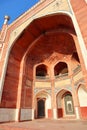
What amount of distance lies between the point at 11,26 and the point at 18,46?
269cm

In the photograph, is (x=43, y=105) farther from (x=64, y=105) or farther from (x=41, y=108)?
(x=64, y=105)

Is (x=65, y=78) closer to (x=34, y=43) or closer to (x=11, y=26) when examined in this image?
(x=34, y=43)

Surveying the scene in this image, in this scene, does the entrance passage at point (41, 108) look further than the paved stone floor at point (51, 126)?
Yes

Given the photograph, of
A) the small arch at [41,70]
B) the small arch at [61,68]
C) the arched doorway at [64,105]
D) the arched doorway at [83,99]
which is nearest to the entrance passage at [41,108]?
the arched doorway at [64,105]

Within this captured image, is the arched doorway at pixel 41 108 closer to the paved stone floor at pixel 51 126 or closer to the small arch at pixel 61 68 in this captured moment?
the small arch at pixel 61 68

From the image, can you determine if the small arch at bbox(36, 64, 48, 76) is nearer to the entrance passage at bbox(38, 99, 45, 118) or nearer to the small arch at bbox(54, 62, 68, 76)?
the small arch at bbox(54, 62, 68, 76)

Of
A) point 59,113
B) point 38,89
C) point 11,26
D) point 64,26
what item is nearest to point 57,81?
point 38,89

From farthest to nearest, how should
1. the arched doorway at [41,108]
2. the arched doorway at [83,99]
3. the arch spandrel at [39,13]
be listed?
the arched doorway at [41,108] → the arched doorway at [83,99] → the arch spandrel at [39,13]

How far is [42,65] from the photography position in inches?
563

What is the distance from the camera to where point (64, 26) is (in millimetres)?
11148

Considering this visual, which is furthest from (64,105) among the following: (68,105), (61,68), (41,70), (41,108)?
(41,70)

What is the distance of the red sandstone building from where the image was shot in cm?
986

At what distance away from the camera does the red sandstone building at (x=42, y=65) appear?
9859mm

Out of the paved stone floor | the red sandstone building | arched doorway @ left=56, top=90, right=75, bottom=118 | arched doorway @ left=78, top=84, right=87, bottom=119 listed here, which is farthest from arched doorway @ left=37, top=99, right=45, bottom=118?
the paved stone floor
